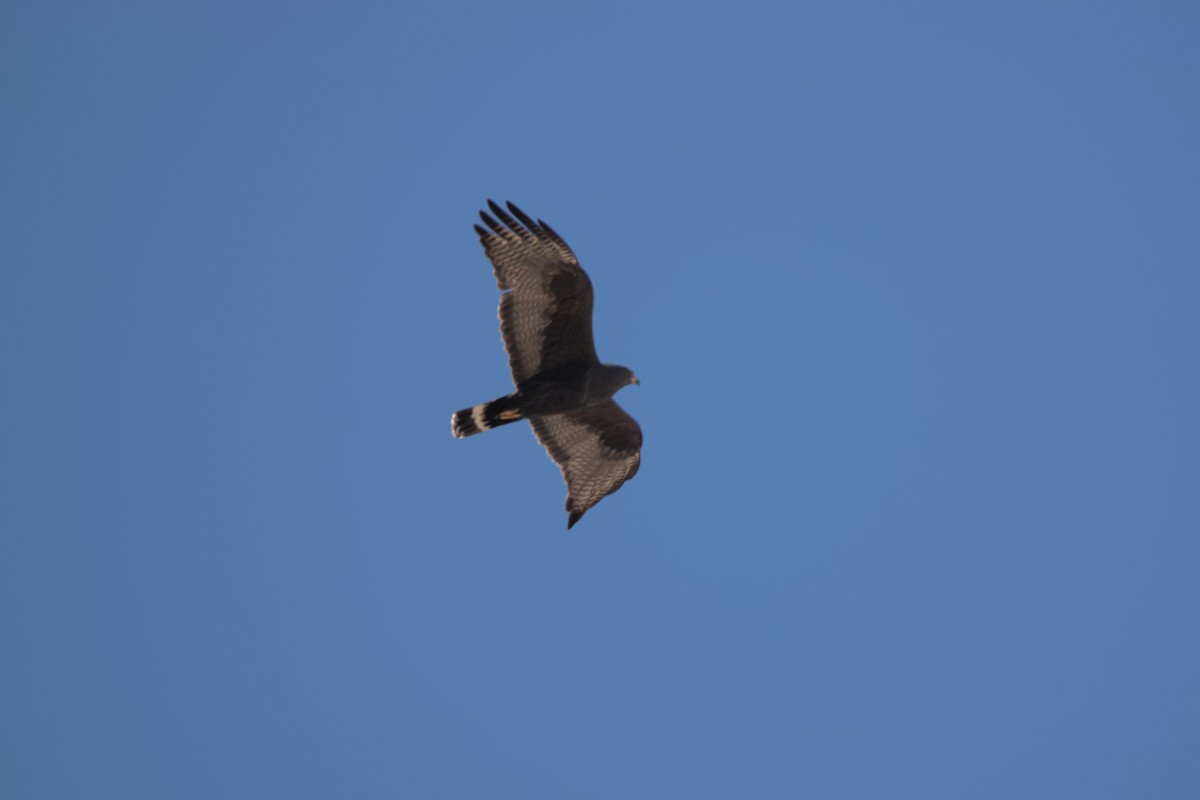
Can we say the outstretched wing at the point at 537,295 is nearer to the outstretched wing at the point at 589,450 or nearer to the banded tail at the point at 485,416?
the banded tail at the point at 485,416

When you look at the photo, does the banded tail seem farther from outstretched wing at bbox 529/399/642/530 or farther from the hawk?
outstretched wing at bbox 529/399/642/530

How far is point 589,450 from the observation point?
54.3ft

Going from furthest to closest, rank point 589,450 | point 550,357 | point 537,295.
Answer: point 589,450 → point 550,357 → point 537,295

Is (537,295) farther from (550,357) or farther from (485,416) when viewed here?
(485,416)

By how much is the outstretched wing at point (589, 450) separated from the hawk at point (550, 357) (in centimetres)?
1

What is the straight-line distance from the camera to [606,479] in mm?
16594

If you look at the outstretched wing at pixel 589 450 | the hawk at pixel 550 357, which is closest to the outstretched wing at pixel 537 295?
the hawk at pixel 550 357

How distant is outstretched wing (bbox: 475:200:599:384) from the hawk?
1cm

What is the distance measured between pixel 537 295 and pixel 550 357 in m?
0.83

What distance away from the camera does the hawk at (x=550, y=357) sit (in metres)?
14.8

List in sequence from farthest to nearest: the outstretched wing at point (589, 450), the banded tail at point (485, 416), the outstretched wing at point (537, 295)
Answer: the outstretched wing at point (589, 450)
the banded tail at point (485, 416)
the outstretched wing at point (537, 295)

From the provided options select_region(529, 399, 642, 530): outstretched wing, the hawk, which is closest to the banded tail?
the hawk

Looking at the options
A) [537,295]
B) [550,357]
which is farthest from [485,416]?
[537,295]

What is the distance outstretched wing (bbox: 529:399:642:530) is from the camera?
16.3 m
